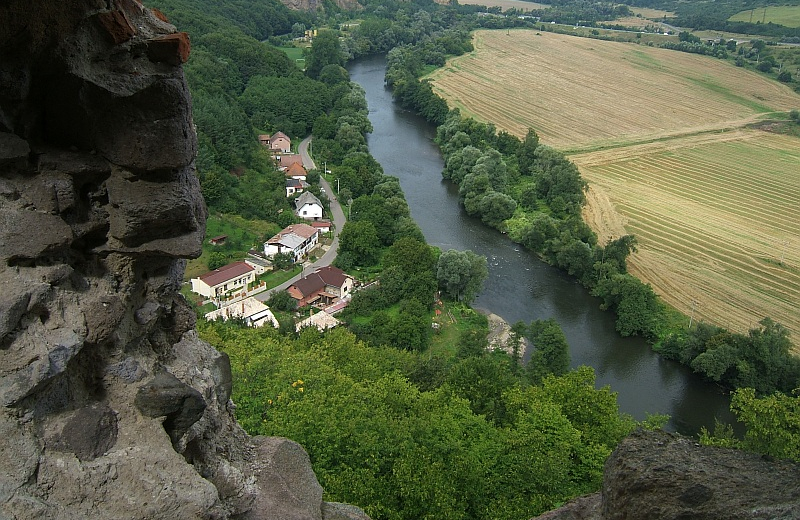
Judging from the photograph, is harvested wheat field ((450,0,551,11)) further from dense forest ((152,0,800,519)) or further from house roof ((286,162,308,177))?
house roof ((286,162,308,177))

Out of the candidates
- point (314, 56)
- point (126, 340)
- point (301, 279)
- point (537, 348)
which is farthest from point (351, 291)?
point (314, 56)

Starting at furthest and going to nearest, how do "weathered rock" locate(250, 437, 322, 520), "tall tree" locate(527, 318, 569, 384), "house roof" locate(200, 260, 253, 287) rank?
"house roof" locate(200, 260, 253, 287)
"tall tree" locate(527, 318, 569, 384)
"weathered rock" locate(250, 437, 322, 520)

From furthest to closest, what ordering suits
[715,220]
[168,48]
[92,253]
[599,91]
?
[599,91] < [715,220] < [92,253] < [168,48]

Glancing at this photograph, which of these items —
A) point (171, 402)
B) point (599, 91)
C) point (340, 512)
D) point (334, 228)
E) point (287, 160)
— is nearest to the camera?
point (171, 402)

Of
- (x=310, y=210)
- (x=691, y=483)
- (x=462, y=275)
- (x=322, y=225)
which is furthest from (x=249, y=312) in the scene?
(x=691, y=483)

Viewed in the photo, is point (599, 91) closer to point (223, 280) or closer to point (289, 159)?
point (289, 159)

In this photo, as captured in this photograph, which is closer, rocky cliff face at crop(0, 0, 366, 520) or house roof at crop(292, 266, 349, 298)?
rocky cliff face at crop(0, 0, 366, 520)

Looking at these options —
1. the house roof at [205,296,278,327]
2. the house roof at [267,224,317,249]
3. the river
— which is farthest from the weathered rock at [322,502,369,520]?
the house roof at [267,224,317,249]
